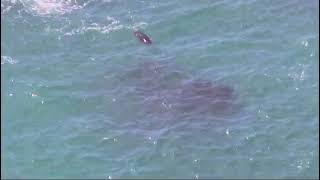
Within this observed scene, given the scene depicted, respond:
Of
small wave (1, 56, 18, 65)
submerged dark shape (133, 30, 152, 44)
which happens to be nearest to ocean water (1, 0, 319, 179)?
small wave (1, 56, 18, 65)

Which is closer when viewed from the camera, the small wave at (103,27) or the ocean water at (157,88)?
the ocean water at (157,88)

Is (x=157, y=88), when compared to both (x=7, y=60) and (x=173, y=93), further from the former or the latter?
(x=7, y=60)

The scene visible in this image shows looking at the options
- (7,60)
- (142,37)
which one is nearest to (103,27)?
(142,37)

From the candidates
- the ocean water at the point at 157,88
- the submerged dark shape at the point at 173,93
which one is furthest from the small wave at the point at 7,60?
the submerged dark shape at the point at 173,93

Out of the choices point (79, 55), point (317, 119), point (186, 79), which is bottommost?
point (317, 119)

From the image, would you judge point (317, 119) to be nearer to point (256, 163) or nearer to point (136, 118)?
point (256, 163)

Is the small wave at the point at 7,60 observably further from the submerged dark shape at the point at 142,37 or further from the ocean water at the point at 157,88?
the submerged dark shape at the point at 142,37

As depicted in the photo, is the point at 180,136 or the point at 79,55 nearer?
the point at 180,136

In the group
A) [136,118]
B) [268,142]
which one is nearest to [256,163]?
[268,142]
